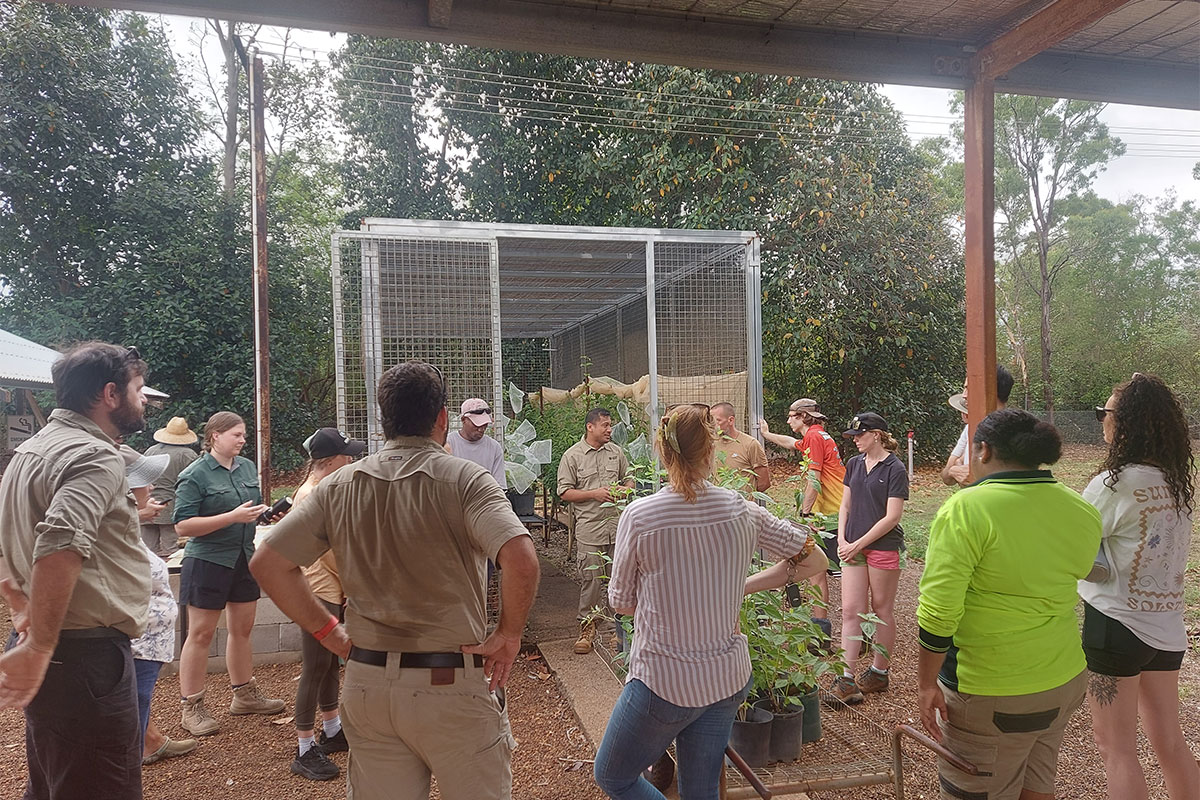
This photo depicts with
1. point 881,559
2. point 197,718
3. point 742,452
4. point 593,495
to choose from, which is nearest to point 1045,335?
point 742,452

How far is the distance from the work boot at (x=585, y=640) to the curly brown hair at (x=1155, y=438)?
355 cm

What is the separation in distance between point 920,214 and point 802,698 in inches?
513

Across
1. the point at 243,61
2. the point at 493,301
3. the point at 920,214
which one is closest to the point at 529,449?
the point at 493,301

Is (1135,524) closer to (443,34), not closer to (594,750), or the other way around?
(594,750)

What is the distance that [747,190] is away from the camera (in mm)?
13367

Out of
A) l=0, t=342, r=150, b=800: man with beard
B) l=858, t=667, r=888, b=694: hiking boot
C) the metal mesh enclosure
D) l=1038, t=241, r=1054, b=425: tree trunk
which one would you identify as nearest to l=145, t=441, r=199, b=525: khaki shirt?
the metal mesh enclosure

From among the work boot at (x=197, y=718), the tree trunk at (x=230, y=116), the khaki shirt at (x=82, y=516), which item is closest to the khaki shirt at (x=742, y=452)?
the work boot at (x=197, y=718)

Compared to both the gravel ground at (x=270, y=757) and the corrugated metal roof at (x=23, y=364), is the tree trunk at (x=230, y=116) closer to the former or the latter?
the corrugated metal roof at (x=23, y=364)

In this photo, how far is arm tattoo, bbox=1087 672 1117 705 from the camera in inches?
104

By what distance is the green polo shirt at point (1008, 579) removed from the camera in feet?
7.43

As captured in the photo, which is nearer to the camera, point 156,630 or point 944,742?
point 944,742

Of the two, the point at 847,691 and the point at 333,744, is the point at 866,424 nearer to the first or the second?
the point at 847,691

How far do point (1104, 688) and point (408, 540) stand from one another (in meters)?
2.58

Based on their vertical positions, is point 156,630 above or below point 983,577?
below
